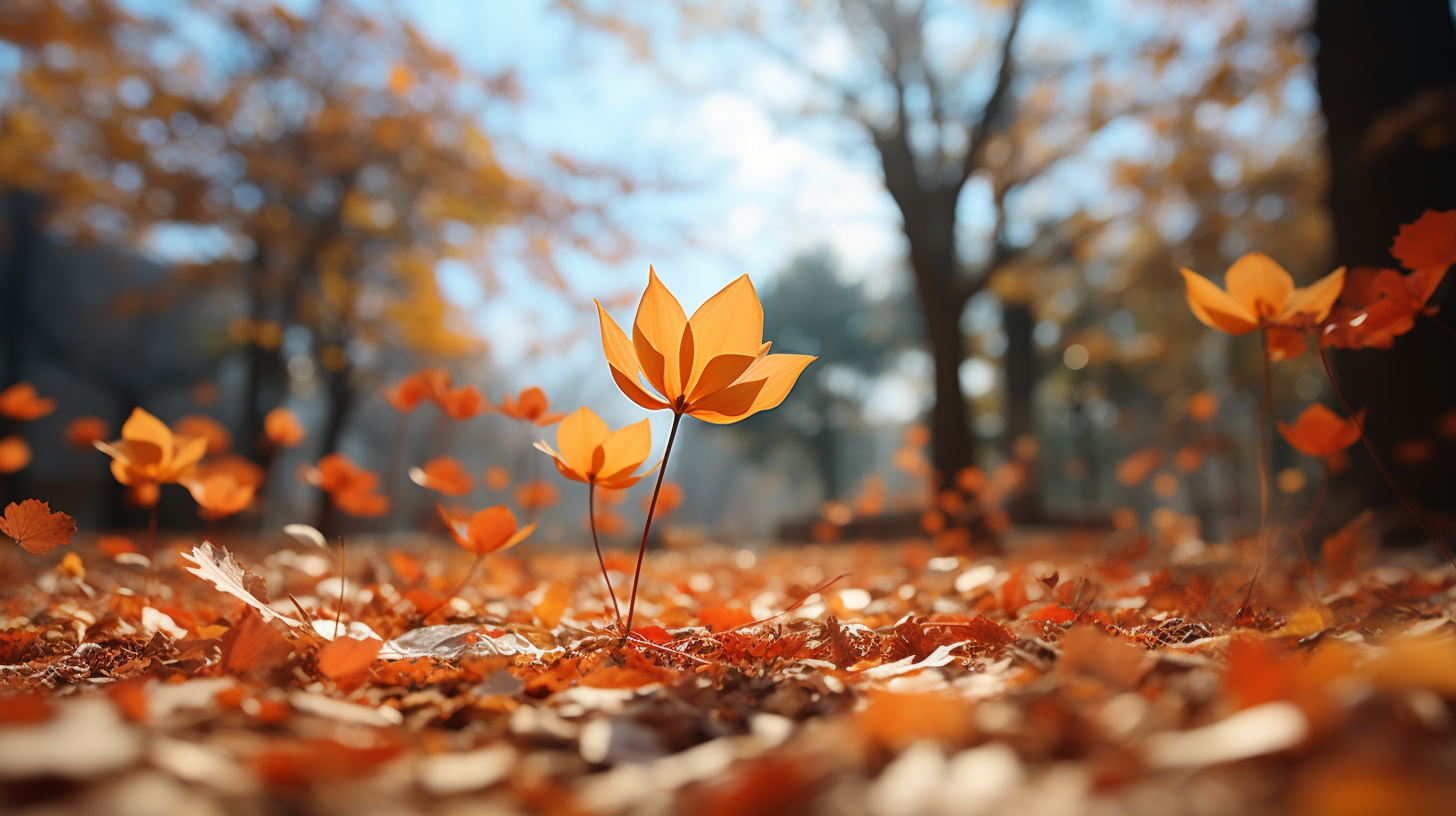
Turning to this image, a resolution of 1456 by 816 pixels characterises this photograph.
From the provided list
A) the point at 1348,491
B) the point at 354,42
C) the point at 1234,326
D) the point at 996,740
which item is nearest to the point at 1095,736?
the point at 996,740

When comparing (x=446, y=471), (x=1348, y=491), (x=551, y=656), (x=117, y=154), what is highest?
(x=117, y=154)

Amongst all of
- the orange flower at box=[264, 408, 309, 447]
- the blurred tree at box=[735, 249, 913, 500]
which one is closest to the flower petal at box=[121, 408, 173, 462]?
the orange flower at box=[264, 408, 309, 447]

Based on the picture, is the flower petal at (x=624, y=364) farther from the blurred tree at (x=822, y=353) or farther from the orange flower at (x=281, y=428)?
the blurred tree at (x=822, y=353)

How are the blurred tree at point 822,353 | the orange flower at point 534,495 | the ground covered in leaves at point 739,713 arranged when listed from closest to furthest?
the ground covered in leaves at point 739,713 → the orange flower at point 534,495 → the blurred tree at point 822,353

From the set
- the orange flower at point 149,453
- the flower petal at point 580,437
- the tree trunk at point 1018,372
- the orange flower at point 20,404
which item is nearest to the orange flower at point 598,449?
the flower petal at point 580,437

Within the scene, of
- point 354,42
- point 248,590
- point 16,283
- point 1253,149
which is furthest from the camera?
point 16,283

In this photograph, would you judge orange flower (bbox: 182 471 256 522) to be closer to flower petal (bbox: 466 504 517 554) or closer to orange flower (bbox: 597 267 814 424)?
flower petal (bbox: 466 504 517 554)

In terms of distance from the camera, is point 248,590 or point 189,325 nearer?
point 248,590

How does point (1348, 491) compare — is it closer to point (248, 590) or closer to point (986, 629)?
point (986, 629)
